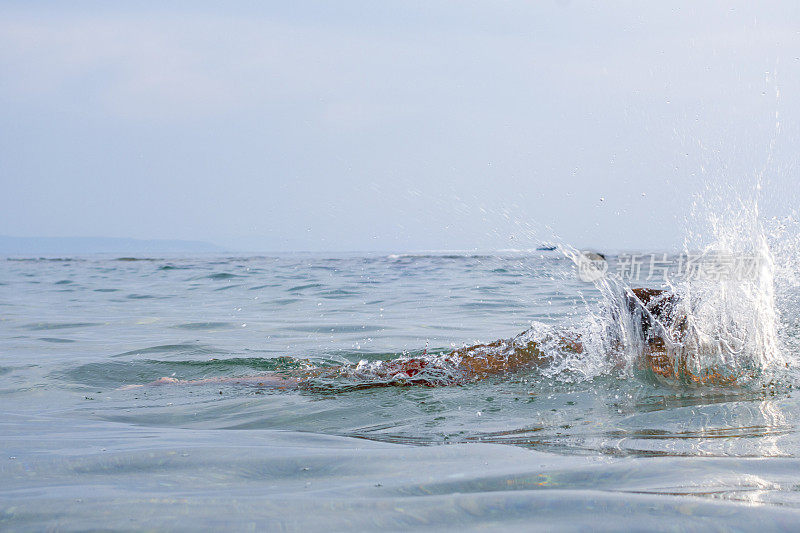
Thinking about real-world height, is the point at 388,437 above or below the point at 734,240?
below

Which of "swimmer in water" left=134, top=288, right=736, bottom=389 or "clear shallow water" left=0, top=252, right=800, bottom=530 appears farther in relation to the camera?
"swimmer in water" left=134, top=288, right=736, bottom=389

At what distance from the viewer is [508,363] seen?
5.29m

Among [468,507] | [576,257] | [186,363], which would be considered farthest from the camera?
[186,363]

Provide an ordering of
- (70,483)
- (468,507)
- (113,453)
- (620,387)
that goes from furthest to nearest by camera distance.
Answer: (620,387), (113,453), (70,483), (468,507)

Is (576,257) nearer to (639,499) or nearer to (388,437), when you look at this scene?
(388,437)

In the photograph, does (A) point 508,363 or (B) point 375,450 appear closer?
(B) point 375,450

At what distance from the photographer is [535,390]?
4.61 meters

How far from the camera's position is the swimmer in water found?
15.7 feet

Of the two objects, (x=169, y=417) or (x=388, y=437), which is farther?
(x=169, y=417)

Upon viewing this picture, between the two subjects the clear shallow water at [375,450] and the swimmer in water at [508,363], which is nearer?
the clear shallow water at [375,450]

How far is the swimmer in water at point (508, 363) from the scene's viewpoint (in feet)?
15.7

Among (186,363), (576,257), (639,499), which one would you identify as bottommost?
(186,363)

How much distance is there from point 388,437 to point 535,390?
1475 millimetres

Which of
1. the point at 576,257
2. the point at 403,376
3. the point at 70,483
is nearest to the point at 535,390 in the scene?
the point at 403,376
